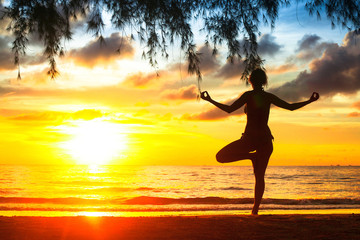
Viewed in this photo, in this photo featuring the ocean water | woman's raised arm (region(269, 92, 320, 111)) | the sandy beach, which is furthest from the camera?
the ocean water

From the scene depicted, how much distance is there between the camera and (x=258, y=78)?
18.3 feet

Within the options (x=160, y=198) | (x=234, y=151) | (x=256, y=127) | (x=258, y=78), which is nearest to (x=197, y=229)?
(x=234, y=151)

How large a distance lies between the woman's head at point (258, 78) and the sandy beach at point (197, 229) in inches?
80.4

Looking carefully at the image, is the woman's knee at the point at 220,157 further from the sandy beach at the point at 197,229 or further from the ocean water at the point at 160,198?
the ocean water at the point at 160,198

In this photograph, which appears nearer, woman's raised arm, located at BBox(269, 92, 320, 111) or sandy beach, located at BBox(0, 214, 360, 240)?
sandy beach, located at BBox(0, 214, 360, 240)

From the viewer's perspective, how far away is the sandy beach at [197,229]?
15.5 feet

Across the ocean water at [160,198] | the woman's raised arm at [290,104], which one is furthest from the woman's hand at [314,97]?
the ocean water at [160,198]

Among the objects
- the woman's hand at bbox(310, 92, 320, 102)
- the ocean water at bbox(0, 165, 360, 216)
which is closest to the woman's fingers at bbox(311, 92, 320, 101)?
the woman's hand at bbox(310, 92, 320, 102)

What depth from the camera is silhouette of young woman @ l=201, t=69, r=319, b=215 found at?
213 inches

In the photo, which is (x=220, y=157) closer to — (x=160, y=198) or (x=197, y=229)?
(x=197, y=229)

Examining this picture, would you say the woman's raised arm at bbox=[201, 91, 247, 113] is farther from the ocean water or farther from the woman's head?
the ocean water

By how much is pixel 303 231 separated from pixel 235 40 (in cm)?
305

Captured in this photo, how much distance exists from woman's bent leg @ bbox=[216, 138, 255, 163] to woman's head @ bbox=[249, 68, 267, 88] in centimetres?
86

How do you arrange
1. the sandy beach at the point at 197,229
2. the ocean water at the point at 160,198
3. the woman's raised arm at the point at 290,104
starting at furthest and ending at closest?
1. the ocean water at the point at 160,198
2. the woman's raised arm at the point at 290,104
3. the sandy beach at the point at 197,229
